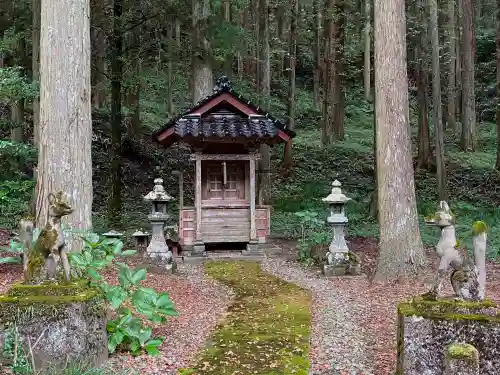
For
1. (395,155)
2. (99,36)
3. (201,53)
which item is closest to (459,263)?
(395,155)

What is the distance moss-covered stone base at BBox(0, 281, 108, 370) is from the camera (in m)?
4.54

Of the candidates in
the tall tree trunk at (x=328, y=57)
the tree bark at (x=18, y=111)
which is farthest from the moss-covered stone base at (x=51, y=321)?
the tall tree trunk at (x=328, y=57)

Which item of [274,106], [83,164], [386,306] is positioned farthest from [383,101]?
[274,106]

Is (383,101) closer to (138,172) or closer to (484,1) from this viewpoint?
(138,172)

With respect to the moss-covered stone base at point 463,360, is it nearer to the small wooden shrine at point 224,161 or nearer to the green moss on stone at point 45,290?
the green moss on stone at point 45,290

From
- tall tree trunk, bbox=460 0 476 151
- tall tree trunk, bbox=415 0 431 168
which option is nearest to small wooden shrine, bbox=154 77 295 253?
tall tree trunk, bbox=415 0 431 168

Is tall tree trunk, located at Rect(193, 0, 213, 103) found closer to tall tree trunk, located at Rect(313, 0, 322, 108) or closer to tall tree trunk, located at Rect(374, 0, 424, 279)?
tall tree trunk, located at Rect(374, 0, 424, 279)

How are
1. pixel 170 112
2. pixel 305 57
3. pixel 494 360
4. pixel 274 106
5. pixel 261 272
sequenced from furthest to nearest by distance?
1. pixel 305 57
2. pixel 274 106
3. pixel 170 112
4. pixel 261 272
5. pixel 494 360

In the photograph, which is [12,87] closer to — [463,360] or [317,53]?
[463,360]

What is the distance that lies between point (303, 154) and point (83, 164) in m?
16.9

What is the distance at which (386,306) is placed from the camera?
7.33 m

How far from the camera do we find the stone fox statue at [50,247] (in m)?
4.69

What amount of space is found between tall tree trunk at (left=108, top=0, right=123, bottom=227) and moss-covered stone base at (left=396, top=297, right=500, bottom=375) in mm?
11174

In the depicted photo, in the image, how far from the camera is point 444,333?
13.9ft
